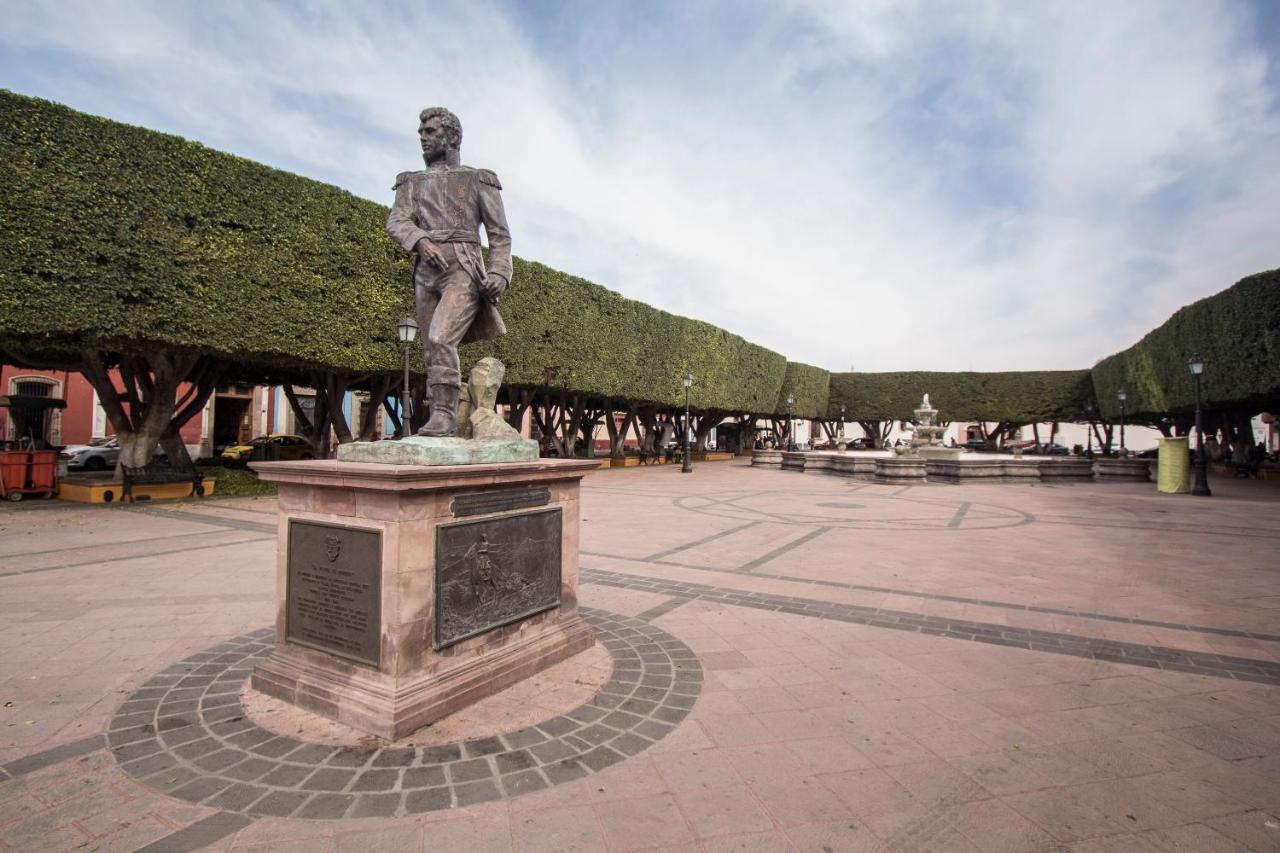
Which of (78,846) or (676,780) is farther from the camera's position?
(676,780)

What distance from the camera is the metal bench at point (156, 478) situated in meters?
13.5

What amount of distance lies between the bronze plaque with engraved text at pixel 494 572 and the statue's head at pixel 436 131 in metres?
2.67

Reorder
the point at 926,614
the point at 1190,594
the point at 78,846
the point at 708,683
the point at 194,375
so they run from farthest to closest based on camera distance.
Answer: the point at 194,375 < the point at 1190,594 < the point at 926,614 < the point at 708,683 < the point at 78,846

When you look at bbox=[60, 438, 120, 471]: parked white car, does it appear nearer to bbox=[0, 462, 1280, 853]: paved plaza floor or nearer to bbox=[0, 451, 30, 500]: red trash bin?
bbox=[0, 451, 30, 500]: red trash bin

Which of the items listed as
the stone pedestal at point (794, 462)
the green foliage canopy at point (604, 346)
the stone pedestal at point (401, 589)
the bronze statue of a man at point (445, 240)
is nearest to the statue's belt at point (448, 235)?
the bronze statue of a man at point (445, 240)

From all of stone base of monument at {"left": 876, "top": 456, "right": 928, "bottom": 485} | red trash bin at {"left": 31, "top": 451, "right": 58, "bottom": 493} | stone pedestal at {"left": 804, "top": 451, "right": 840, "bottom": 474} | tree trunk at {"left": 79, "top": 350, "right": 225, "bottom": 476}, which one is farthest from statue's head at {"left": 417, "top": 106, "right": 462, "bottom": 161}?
stone pedestal at {"left": 804, "top": 451, "right": 840, "bottom": 474}

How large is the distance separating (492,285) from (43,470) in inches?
608

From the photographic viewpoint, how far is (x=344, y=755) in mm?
3131

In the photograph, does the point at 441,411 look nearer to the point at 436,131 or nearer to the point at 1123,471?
the point at 436,131

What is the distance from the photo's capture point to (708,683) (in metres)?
4.13

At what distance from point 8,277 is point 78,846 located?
42.6 ft

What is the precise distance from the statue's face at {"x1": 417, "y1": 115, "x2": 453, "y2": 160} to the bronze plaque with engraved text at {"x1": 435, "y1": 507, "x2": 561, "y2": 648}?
2675 mm

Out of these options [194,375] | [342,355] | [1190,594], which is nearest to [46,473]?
[194,375]

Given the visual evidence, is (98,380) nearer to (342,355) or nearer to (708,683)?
(342,355)
